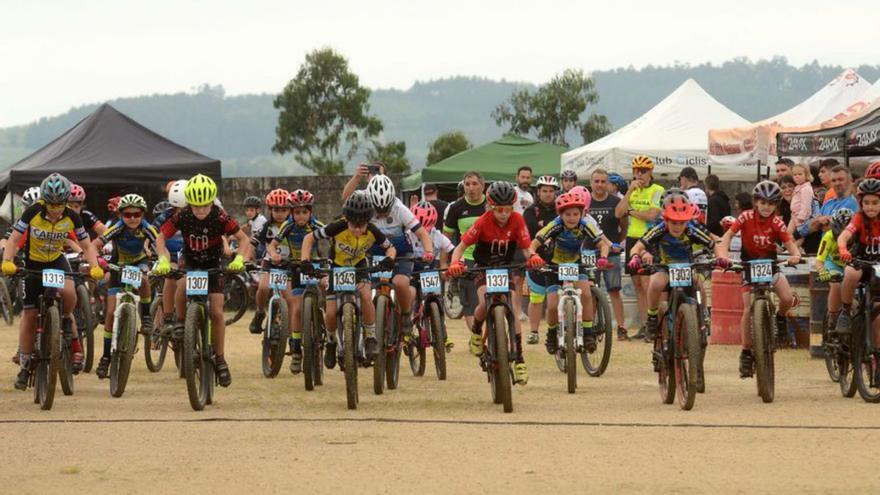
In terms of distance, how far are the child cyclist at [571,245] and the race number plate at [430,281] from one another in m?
1.00

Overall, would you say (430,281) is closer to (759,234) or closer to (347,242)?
(347,242)

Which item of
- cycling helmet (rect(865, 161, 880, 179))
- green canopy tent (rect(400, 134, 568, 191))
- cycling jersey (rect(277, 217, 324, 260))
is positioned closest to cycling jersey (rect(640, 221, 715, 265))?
cycling helmet (rect(865, 161, 880, 179))

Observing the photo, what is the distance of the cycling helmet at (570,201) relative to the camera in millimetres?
15626

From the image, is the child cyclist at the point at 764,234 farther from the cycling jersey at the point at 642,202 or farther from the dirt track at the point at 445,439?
the cycling jersey at the point at 642,202

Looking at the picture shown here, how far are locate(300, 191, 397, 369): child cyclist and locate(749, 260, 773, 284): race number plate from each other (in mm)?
2925

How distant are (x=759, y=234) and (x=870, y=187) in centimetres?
106

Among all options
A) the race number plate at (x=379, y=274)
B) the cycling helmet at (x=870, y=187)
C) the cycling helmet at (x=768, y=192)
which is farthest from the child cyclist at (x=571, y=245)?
the cycling helmet at (x=870, y=187)

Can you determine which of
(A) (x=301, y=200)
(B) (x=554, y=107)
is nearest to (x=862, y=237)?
(A) (x=301, y=200)

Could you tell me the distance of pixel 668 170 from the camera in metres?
29.3

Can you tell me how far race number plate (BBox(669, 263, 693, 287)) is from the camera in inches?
517

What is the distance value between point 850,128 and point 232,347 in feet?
26.3

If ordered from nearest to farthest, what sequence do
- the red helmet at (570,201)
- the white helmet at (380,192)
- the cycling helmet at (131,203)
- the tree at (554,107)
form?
the white helmet at (380,192) → the red helmet at (570,201) → the cycling helmet at (131,203) → the tree at (554,107)

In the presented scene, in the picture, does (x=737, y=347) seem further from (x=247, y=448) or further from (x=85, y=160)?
(x=85, y=160)

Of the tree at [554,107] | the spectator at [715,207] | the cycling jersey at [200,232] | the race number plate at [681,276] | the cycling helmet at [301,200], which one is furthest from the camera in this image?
the tree at [554,107]
